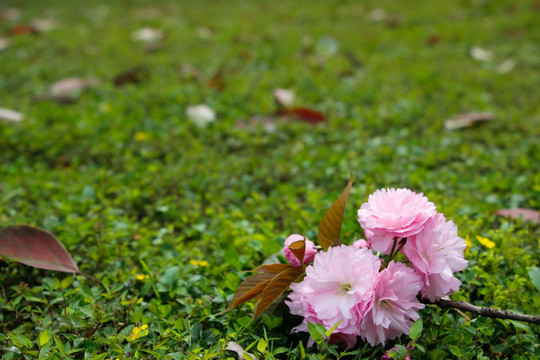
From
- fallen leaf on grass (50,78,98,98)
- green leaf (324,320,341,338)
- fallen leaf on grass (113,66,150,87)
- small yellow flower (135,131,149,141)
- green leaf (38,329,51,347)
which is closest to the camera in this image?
green leaf (324,320,341,338)

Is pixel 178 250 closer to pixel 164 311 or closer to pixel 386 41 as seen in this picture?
pixel 164 311

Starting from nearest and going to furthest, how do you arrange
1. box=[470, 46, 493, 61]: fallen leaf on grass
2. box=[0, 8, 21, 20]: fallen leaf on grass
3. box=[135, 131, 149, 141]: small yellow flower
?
box=[135, 131, 149, 141]: small yellow flower, box=[470, 46, 493, 61]: fallen leaf on grass, box=[0, 8, 21, 20]: fallen leaf on grass

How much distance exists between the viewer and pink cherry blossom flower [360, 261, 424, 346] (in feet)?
3.66

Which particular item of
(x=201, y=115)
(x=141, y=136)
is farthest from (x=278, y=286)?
(x=201, y=115)

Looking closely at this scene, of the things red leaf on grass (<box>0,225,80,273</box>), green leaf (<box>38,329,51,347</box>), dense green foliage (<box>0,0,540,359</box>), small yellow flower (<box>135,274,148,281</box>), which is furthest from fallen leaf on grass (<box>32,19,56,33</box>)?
green leaf (<box>38,329,51,347</box>)

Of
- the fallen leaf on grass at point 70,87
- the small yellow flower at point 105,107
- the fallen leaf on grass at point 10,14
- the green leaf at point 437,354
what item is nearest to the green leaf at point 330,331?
the green leaf at point 437,354

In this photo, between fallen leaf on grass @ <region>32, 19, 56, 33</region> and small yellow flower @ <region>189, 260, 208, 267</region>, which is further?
fallen leaf on grass @ <region>32, 19, 56, 33</region>

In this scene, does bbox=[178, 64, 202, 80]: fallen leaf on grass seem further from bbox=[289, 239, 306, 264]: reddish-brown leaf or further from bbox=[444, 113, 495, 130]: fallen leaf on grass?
bbox=[289, 239, 306, 264]: reddish-brown leaf

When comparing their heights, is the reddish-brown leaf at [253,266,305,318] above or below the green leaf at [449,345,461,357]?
above

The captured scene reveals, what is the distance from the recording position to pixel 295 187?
7.50 ft

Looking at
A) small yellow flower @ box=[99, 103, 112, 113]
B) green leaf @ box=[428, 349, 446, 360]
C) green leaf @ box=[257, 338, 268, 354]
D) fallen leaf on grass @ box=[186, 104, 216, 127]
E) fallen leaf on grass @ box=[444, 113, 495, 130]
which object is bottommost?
fallen leaf on grass @ box=[444, 113, 495, 130]

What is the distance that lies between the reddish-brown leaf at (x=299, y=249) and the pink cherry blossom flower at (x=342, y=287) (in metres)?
0.07

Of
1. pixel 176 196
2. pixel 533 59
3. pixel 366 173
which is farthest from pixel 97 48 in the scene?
pixel 533 59

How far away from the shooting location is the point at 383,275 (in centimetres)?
112
